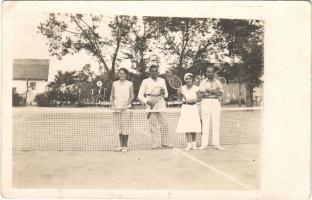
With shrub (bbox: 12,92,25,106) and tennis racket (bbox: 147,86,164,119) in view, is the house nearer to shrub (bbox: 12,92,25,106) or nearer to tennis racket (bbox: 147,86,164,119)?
shrub (bbox: 12,92,25,106)

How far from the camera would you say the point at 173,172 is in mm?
4707

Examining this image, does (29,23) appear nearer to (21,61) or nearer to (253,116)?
(21,61)

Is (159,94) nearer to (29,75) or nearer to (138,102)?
(138,102)

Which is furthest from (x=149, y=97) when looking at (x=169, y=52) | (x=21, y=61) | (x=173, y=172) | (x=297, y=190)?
(x=297, y=190)

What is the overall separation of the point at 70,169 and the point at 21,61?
1.12 m

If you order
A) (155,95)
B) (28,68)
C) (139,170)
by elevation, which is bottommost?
(139,170)

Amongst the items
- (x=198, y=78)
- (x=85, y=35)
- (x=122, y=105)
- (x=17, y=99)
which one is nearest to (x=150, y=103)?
(x=122, y=105)

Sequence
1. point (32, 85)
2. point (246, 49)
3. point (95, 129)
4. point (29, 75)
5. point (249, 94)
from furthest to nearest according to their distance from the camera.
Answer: point (95, 129), point (249, 94), point (246, 49), point (32, 85), point (29, 75)

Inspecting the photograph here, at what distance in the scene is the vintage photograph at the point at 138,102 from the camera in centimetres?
464

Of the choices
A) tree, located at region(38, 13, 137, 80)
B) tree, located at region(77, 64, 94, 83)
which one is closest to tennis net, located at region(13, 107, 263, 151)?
tree, located at region(77, 64, 94, 83)

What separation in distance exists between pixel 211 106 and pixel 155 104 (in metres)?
0.61

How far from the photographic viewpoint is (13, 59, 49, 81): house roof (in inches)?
181

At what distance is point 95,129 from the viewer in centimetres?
574

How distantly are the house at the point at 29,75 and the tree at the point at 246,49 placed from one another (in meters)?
1.77
